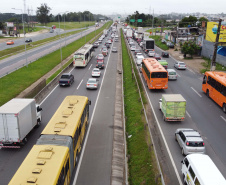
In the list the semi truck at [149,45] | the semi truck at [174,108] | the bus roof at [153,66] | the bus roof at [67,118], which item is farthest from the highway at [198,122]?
the semi truck at [149,45]

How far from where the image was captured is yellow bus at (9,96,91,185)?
35.2 feet

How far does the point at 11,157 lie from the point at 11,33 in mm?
116941

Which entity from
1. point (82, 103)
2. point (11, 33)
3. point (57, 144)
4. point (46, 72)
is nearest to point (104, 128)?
point (82, 103)

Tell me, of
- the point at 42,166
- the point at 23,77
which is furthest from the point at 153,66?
the point at 42,166

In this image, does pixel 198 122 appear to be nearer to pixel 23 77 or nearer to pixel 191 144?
pixel 191 144

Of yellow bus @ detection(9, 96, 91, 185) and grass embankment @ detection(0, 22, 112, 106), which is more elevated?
yellow bus @ detection(9, 96, 91, 185)

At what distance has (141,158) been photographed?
57.1 ft

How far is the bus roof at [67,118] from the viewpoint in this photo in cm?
1526

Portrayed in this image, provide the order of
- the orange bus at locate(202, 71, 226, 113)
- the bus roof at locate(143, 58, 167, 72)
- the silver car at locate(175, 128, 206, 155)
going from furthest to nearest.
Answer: the bus roof at locate(143, 58, 167, 72)
the orange bus at locate(202, 71, 226, 113)
the silver car at locate(175, 128, 206, 155)

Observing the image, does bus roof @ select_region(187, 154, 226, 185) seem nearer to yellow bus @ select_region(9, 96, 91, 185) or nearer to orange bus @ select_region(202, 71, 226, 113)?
yellow bus @ select_region(9, 96, 91, 185)

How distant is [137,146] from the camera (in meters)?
19.2

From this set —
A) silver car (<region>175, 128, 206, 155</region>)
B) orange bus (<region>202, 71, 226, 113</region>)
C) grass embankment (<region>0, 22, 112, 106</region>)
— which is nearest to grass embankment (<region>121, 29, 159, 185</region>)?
silver car (<region>175, 128, 206, 155</region>)

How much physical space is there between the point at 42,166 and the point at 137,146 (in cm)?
934

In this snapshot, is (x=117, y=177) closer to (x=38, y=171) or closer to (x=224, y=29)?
(x=38, y=171)
